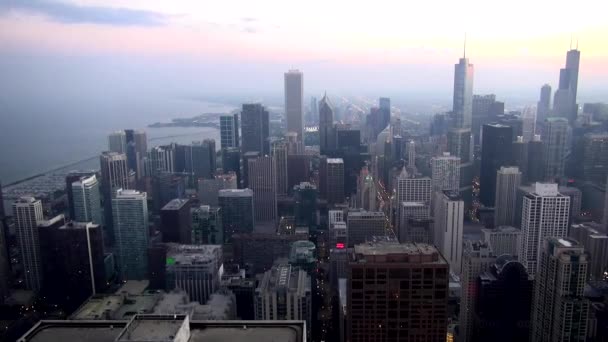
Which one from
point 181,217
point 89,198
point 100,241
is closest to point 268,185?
point 181,217

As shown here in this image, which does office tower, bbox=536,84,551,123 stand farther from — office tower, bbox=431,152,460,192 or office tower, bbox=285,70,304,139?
office tower, bbox=285,70,304,139

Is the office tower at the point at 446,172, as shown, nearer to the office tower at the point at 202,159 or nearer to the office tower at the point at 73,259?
the office tower at the point at 202,159

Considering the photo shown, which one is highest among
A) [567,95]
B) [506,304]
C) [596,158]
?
[567,95]

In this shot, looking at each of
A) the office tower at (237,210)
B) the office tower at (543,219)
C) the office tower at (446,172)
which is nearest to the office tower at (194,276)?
the office tower at (237,210)

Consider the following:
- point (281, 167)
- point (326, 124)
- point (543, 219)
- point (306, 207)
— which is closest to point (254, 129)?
point (281, 167)

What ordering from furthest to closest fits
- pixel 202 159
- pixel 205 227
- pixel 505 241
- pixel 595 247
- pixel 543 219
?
pixel 202 159
pixel 205 227
pixel 505 241
pixel 543 219
pixel 595 247

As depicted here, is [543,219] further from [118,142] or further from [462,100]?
[118,142]
